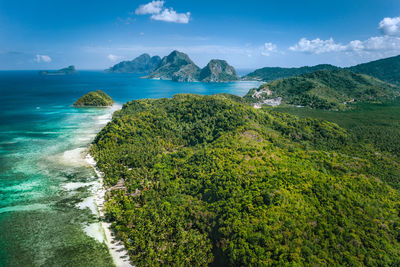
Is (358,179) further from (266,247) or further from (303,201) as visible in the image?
(266,247)

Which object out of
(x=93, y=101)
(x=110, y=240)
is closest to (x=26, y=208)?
(x=110, y=240)

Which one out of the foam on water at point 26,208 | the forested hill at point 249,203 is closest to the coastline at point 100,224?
the forested hill at point 249,203

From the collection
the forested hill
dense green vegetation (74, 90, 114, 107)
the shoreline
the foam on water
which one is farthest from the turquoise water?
dense green vegetation (74, 90, 114, 107)

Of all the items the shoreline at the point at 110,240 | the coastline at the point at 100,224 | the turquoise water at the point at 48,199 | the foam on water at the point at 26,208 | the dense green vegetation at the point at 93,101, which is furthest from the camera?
the dense green vegetation at the point at 93,101

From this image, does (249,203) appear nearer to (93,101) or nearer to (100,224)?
(100,224)

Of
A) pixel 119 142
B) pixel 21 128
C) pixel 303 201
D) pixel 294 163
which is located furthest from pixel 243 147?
pixel 21 128

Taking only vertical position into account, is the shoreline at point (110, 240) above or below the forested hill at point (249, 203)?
below

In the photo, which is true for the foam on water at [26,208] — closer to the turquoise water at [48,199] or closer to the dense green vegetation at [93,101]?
the turquoise water at [48,199]

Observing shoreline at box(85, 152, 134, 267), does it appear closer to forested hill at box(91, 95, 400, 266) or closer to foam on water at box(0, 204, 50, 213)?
forested hill at box(91, 95, 400, 266)
